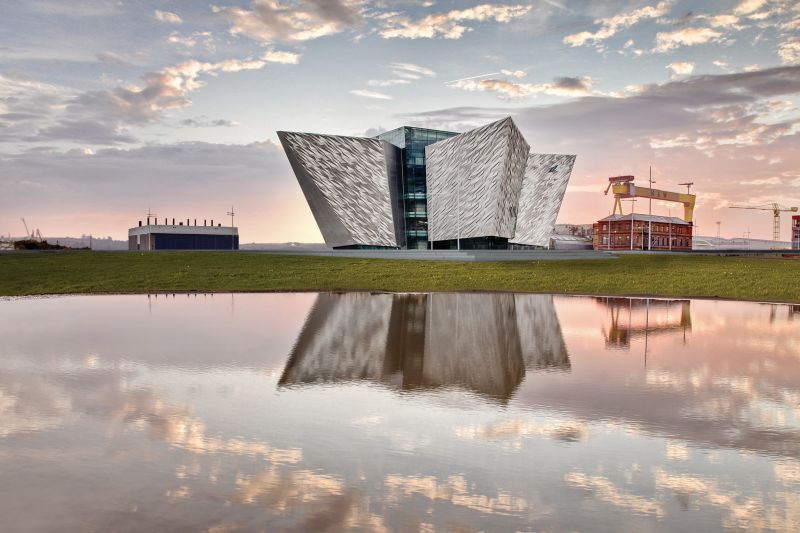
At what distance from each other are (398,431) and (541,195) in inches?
3013

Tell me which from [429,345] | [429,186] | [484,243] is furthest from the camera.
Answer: [429,186]

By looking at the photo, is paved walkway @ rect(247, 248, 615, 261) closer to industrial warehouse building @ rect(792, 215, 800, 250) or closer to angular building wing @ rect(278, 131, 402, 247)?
angular building wing @ rect(278, 131, 402, 247)

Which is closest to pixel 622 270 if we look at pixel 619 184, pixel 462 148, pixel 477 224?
pixel 477 224

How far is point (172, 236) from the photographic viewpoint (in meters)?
102

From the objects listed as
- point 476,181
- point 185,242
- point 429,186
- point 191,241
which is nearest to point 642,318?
point 476,181

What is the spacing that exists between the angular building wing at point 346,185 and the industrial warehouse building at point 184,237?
4177 centimetres

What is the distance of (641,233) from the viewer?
132250 millimetres

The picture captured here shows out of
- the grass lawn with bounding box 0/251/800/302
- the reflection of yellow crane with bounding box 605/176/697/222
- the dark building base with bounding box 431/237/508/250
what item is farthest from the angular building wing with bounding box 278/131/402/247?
the reflection of yellow crane with bounding box 605/176/697/222

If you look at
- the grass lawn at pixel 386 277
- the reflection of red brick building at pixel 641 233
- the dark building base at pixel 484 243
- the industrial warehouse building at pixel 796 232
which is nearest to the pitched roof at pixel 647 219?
the reflection of red brick building at pixel 641 233

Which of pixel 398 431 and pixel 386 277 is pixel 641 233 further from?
pixel 398 431

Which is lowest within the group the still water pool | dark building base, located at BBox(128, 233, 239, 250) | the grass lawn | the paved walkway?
the still water pool

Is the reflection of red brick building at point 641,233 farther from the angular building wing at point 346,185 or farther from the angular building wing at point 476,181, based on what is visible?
the angular building wing at point 346,185

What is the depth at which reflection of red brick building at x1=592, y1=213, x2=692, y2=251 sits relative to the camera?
132m

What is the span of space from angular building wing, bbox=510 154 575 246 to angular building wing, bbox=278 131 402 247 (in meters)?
18.0
